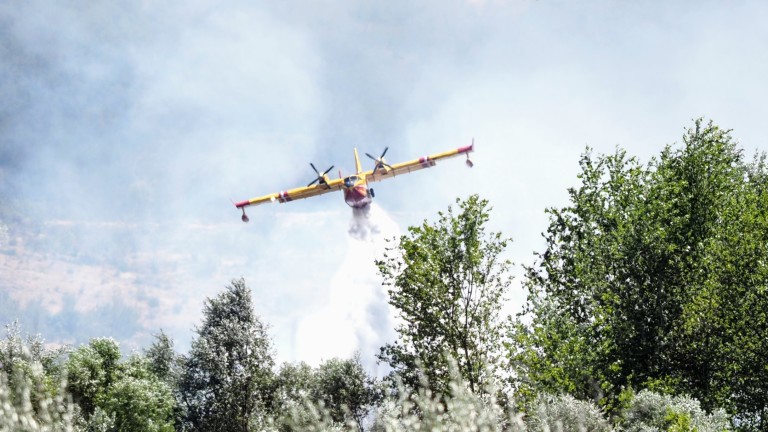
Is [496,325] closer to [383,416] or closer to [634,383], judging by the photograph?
[634,383]

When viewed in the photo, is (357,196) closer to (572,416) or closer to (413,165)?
(413,165)

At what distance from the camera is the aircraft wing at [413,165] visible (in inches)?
4144

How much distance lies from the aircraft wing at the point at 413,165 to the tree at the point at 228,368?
41.1m

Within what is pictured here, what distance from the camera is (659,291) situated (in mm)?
38375

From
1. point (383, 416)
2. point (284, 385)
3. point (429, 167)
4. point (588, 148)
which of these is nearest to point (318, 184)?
point (429, 167)

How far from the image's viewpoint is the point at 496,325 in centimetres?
3528

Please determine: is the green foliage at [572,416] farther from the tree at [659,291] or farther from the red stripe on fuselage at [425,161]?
the red stripe on fuselage at [425,161]

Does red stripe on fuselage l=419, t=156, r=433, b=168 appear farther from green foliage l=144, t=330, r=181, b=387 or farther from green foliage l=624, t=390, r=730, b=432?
green foliage l=624, t=390, r=730, b=432

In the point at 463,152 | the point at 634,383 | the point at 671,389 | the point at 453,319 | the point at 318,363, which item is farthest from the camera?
the point at 463,152

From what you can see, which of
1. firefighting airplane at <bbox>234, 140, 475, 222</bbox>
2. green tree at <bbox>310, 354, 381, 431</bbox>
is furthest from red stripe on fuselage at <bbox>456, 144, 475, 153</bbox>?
green tree at <bbox>310, 354, 381, 431</bbox>

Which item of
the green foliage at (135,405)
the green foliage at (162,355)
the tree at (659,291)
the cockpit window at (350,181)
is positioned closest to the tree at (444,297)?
the tree at (659,291)

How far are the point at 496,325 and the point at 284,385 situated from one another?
1685 inches

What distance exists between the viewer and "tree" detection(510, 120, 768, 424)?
3450 cm

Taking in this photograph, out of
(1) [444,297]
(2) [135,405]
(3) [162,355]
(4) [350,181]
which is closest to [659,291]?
(1) [444,297]
